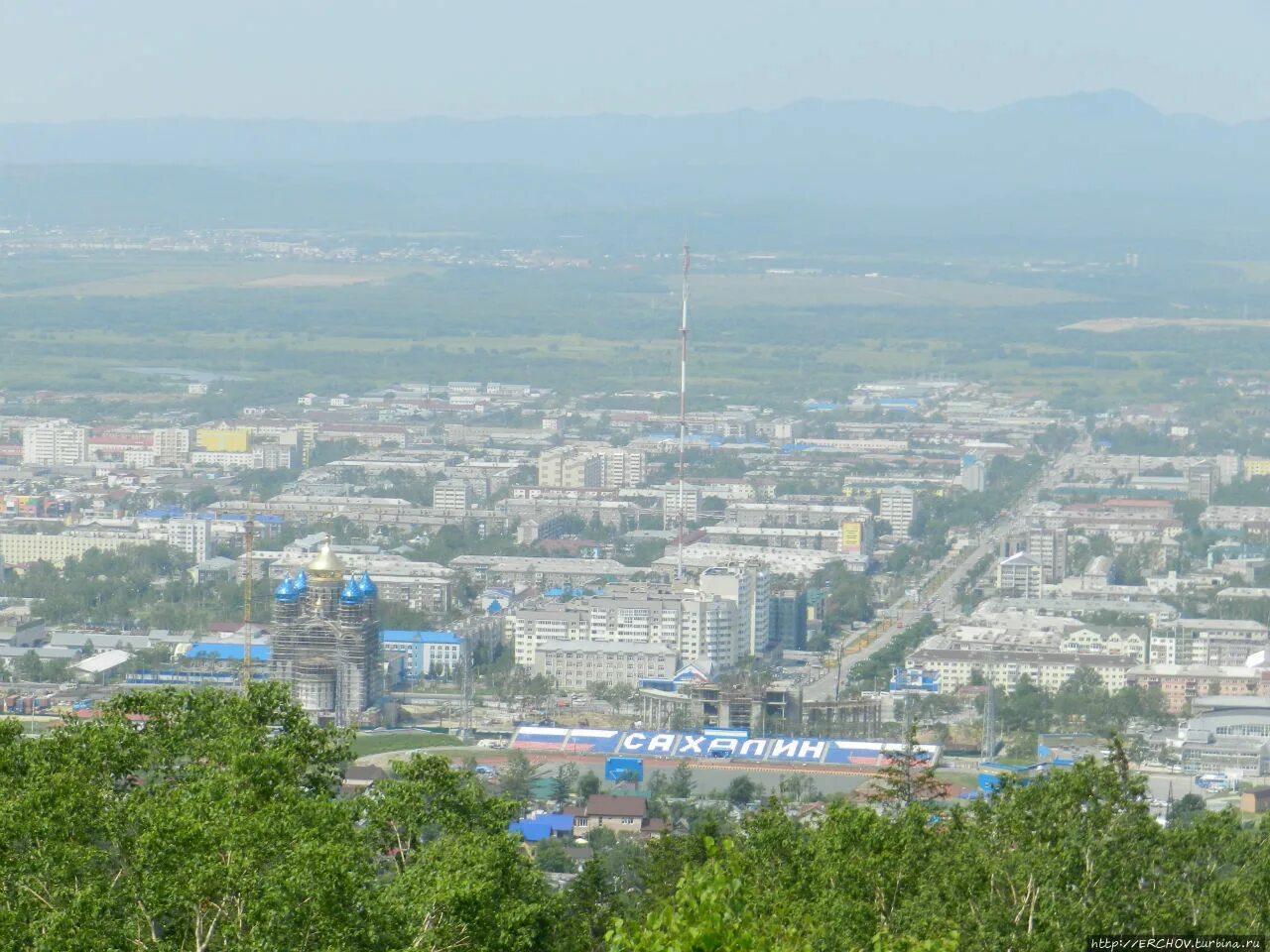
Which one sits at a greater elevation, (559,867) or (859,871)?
(859,871)

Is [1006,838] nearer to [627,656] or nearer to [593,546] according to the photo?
Answer: [627,656]

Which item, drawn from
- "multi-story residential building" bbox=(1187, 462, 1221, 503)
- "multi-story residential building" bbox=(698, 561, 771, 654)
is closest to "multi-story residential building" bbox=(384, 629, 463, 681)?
"multi-story residential building" bbox=(698, 561, 771, 654)

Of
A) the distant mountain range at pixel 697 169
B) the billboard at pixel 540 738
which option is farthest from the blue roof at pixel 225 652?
the distant mountain range at pixel 697 169

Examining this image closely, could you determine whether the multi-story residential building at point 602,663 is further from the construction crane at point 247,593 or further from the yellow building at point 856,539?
the yellow building at point 856,539

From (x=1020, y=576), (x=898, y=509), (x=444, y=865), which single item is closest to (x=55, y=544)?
(x=898, y=509)

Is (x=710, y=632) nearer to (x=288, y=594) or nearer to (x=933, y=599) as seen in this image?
(x=288, y=594)

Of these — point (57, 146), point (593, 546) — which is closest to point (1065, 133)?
point (57, 146)

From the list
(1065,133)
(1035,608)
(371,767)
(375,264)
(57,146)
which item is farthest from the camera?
(1065,133)
